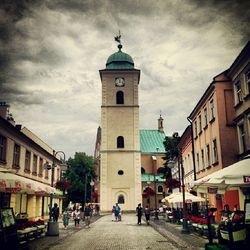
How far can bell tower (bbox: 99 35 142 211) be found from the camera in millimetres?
51188

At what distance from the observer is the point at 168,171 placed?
51906 mm

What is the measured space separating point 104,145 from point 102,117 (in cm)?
469

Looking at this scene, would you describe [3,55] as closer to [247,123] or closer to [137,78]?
[247,123]

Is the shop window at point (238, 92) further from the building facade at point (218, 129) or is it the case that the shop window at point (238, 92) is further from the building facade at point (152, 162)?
the building facade at point (152, 162)

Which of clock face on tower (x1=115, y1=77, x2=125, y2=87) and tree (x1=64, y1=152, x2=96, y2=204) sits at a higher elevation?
clock face on tower (x1=115, y1=77, x2=125, y2=87)

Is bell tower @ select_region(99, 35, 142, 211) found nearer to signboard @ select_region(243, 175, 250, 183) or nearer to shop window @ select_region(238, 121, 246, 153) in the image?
shop window @ select_region(238, 121, 246, 153)

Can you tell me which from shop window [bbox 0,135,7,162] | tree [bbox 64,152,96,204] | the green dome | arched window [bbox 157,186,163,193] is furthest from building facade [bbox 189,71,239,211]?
arched window [bbox 157,186,163,193]

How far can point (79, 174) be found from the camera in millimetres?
65000

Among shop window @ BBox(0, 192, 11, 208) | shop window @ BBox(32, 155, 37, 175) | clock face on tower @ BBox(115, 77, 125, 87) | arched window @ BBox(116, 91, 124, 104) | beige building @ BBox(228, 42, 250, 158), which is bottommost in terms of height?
shop window @ BBox(0, 192, 11, 208)

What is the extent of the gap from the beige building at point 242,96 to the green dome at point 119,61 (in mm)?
37206

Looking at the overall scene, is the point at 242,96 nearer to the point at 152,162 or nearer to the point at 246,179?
the point at 246,179

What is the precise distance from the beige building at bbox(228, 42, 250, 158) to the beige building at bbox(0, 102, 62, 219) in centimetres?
1193

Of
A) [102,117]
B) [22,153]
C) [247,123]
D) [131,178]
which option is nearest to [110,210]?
[131,178]

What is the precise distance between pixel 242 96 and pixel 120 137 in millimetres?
35065
